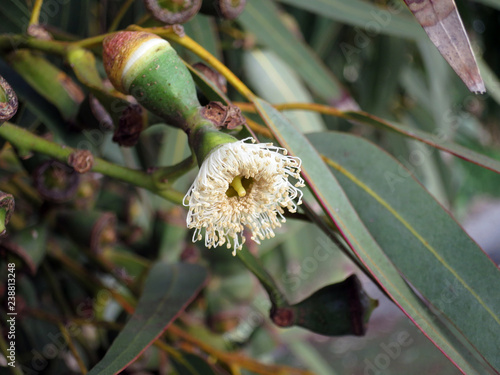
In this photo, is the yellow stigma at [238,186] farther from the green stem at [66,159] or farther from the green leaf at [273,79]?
the green leaf at [273,79]

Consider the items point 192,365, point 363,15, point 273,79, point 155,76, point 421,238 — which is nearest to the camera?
point 155,76

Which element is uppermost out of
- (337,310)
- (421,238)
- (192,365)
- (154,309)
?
(421,238)

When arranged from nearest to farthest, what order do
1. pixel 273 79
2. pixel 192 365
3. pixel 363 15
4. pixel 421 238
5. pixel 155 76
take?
pixel 155 76, pixel 421 238, pixel 192 365, pixel 363 15, pixel 273 79

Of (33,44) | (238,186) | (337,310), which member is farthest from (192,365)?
(33,44)

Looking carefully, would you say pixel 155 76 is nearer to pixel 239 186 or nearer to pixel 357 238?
pixel 239 186

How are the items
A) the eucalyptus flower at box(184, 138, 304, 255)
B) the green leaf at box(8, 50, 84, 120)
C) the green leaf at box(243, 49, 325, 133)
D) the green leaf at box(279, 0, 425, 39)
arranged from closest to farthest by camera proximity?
the eucalyptus flower at box(184, 138, 304, 255) → the green leaf at box(8, 50, 84, 120) → the green leaf at box(279, 0, 425, 39) → the green leaf at box(243, 49, 325, 133)

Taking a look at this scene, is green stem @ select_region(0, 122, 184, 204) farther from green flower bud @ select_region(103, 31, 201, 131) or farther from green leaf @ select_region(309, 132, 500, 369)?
green leaf @ select_region(309, 132, 500, 369)

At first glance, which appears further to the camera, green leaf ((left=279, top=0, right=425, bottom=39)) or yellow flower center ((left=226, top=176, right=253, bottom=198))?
green leaf ((left=279, top=0, right=425, bottom=39))

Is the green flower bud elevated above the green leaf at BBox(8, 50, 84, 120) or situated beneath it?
elevated above

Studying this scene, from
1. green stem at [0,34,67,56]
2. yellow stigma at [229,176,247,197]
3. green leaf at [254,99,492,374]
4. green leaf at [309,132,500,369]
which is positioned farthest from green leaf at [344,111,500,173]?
green stem at [0,34,67,56]
